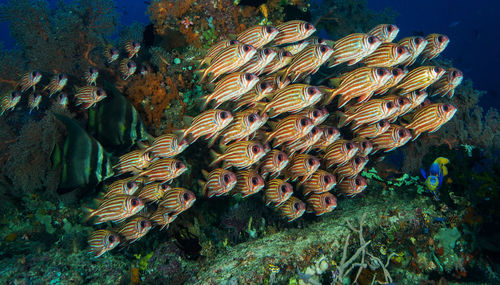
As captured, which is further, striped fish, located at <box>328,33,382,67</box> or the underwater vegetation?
striped fish, located at <box>328,33,382,67</box>

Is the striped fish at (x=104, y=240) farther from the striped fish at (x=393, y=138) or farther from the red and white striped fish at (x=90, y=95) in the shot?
the striped fish at (x=393, y=138)

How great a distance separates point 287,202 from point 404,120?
Answer: 2938mm

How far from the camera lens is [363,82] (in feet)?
→ 13.8

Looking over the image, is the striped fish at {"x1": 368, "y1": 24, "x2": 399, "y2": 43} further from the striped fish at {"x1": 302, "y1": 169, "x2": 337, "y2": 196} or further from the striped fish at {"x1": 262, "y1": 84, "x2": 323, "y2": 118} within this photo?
the striped fish at {"x1": 302, "y1": 169, "x2": 337, "y2": 196}

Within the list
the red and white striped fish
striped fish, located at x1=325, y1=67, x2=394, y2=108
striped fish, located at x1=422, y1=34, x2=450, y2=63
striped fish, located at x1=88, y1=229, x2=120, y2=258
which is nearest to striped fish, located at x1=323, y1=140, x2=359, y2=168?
striped fish, located at x1=325, y1=67, x2=394, y2=108

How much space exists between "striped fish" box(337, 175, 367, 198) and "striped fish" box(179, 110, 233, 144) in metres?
2.71

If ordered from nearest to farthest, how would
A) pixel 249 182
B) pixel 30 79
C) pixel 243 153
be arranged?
pixel 243 153 → pixel 249 182 → pixel 30 79

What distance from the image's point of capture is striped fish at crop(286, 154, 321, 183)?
15.0 feet

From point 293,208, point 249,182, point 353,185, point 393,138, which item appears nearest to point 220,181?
point 249,182

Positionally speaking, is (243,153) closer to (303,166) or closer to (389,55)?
(303,166)

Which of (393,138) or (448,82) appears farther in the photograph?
(448,82)

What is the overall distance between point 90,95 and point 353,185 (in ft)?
16.8

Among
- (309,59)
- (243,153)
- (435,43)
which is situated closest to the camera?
(243,153)

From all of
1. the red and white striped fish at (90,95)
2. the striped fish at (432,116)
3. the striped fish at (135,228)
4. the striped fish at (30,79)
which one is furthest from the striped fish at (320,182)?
the striped fish at (30,79)
